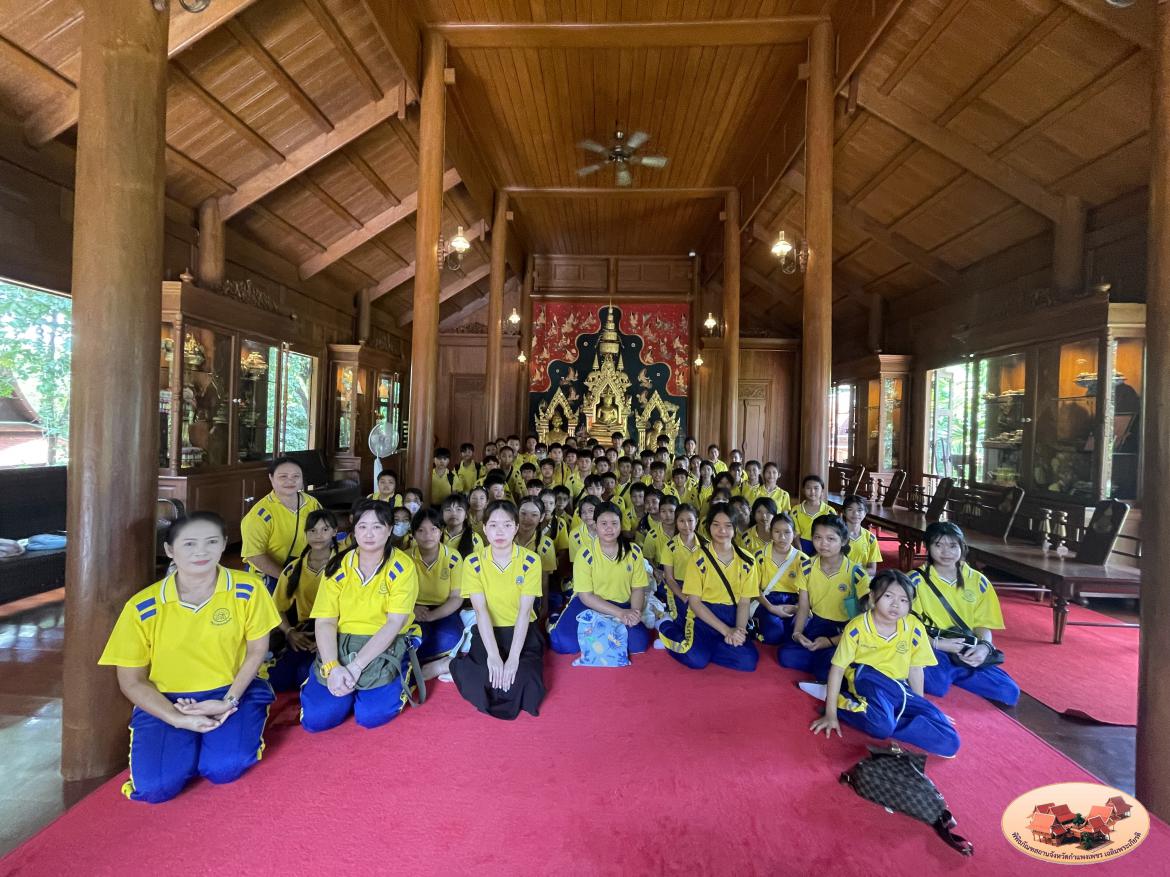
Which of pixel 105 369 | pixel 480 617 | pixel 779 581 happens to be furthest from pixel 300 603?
pixel 779 581

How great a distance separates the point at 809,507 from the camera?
16.2 feet

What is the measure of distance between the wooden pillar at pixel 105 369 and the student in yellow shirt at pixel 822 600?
3.44 metres

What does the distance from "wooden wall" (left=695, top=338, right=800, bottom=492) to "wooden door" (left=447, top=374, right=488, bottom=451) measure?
501 centimetres

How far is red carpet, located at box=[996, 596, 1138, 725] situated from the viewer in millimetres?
3109

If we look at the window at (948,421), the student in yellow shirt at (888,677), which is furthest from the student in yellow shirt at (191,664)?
the window at (948,421)

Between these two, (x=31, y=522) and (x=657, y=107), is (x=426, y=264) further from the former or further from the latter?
(x=31, y=522)

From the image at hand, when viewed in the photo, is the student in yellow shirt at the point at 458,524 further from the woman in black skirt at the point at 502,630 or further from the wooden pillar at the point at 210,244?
the wooden pillar at the point at 210,244

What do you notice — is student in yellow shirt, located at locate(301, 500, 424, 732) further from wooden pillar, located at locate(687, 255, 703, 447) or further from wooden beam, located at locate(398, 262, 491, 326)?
wooden pillar, located at locate(687, 255, 703, 447)

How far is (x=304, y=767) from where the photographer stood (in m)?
2.33

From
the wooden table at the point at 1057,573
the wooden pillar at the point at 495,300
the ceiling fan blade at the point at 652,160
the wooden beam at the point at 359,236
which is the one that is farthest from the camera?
the wooden pillar at the point at 495,300

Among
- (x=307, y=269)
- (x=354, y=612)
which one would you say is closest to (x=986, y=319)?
(x=354, y=612)

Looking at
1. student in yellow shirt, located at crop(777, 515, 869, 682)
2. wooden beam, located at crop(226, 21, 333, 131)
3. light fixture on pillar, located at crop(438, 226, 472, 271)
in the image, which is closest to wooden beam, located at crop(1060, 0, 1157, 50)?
student in yellow shirt, located at crop(777, 515, 869, 682)

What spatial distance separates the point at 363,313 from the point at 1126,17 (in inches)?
394

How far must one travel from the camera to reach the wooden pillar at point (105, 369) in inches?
88.4
